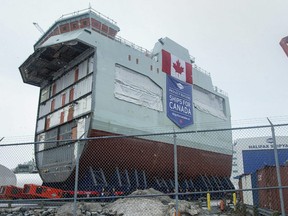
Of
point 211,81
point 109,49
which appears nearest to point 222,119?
point 211,81

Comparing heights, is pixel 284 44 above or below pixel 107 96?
below

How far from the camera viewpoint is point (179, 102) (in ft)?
93.7

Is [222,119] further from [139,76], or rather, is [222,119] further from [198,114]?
[139,76]

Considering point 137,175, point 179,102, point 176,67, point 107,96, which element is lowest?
point 137,175

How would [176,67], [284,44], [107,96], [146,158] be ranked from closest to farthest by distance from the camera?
[284,44]
[107,96]
[146,158]
[176,67]

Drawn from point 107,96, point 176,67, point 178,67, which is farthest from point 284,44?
point 178,67

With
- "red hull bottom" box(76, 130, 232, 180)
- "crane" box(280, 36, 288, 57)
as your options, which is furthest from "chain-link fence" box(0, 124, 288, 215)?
"crane" box(280, 36, 288, 57)

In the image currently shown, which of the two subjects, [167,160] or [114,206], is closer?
[114,206]

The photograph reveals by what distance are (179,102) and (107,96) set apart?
9059mm

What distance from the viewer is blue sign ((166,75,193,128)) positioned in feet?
89.9

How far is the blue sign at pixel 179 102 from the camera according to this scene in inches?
1078

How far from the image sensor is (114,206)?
44.5 feet

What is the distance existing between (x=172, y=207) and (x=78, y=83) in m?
14.1

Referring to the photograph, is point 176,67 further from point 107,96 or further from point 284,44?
point 284,44
